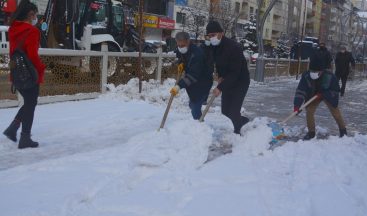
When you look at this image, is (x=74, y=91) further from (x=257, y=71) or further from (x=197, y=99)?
(x=257, y=71)

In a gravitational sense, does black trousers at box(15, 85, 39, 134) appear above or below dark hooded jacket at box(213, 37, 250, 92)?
below

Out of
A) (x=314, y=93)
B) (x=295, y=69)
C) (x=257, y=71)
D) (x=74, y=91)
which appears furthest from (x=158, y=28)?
(x=314, y=93)

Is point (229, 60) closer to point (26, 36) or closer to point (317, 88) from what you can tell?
point (317, 88)

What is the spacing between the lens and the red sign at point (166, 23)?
132ft

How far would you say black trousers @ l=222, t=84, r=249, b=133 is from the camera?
6285 millimetres

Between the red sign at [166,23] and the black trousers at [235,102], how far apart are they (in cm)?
3460

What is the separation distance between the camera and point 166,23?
4116cm

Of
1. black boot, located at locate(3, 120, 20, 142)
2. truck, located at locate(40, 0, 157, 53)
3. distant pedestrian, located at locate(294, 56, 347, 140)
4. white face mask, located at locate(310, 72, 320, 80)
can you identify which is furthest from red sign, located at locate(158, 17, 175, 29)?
black boot, located at locate(3, 120, 20, 142)

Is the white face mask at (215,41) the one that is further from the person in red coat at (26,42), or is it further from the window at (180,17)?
the window at (180,17)

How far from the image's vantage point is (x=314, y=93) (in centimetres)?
689

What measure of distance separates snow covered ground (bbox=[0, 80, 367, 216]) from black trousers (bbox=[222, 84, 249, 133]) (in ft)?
0.78

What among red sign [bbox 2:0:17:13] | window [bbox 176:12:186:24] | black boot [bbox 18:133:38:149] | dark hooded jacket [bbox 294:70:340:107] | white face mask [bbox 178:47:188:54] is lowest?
black boot [bbox 18:133:38:149]

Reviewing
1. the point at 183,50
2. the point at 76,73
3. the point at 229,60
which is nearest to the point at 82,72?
the point at 76,73

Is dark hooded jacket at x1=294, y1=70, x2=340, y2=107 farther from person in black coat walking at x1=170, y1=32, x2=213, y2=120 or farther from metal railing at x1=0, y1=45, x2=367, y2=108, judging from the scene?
metal railing at x1=0, y1=45, x2=367, y2=108
